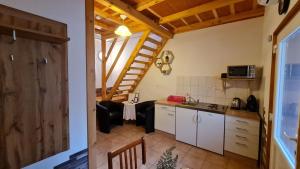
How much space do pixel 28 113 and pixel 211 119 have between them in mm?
2640

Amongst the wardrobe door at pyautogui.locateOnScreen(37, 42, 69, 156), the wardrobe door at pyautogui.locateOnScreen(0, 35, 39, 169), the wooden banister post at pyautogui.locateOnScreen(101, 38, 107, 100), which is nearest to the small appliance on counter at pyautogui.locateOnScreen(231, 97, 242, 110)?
the wardrobe door at pyautogui.locateOnScreen(37, 42, 69, 156)

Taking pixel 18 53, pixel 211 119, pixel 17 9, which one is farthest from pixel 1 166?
pixel 211 119

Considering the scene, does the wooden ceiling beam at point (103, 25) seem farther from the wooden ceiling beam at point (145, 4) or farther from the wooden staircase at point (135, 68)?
the wooden ceiling beam at point (145, 4)

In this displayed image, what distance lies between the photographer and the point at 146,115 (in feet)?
11.7

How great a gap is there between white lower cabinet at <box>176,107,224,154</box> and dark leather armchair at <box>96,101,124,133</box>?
1.63m

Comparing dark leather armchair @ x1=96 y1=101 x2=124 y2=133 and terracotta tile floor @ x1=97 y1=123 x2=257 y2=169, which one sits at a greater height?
dark leather armchair @ x1=96 y1=101 x2=124 y2=133

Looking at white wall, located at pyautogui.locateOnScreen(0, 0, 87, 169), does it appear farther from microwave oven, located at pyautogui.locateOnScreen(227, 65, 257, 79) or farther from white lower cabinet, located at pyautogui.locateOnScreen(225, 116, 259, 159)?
microwave oven, located at pyautogui.locateOnScreen(227, 65, 257, 79)

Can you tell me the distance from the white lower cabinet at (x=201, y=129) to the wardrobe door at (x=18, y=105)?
2494 mm

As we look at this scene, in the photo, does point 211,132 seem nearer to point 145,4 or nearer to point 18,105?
point 145,4

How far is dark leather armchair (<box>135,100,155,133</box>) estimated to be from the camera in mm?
3564

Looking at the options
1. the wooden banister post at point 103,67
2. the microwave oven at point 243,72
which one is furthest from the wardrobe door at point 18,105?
the wooden banister post at point 103,67

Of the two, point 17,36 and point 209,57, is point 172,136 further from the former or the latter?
point 17,36

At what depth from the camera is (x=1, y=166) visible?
2.99ft

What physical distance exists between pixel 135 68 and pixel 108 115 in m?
1.52
